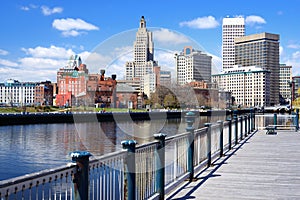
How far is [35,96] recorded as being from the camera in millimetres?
174125

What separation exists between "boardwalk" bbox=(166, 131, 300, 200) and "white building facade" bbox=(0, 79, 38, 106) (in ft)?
580

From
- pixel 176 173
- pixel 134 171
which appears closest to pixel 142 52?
A: pixel 176 173

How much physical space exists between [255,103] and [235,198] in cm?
17161

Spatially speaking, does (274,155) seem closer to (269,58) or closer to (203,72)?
(203,72)

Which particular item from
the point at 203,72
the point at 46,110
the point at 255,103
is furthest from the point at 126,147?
the point at 255,103

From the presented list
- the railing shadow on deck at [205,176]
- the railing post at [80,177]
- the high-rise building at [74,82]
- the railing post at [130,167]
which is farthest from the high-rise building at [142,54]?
the railing post at [80,177]

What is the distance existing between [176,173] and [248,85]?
171 meters

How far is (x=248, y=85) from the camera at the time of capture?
17325cm

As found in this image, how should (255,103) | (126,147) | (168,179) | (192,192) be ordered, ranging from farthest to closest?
(255,103) < (168,179) < (192,192) < (126,147)

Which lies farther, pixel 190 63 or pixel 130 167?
pixel 190 63

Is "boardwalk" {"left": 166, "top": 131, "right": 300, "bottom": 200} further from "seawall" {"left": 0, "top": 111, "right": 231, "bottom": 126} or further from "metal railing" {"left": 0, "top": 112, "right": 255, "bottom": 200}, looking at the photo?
"seawall" {"left": 0, "top": 111, "right": 231, "bottom": 126}

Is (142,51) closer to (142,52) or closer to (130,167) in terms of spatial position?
(142,52)

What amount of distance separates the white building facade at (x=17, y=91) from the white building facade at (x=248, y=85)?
282 feet

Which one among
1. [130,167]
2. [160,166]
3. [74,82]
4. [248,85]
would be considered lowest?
[160,166]
